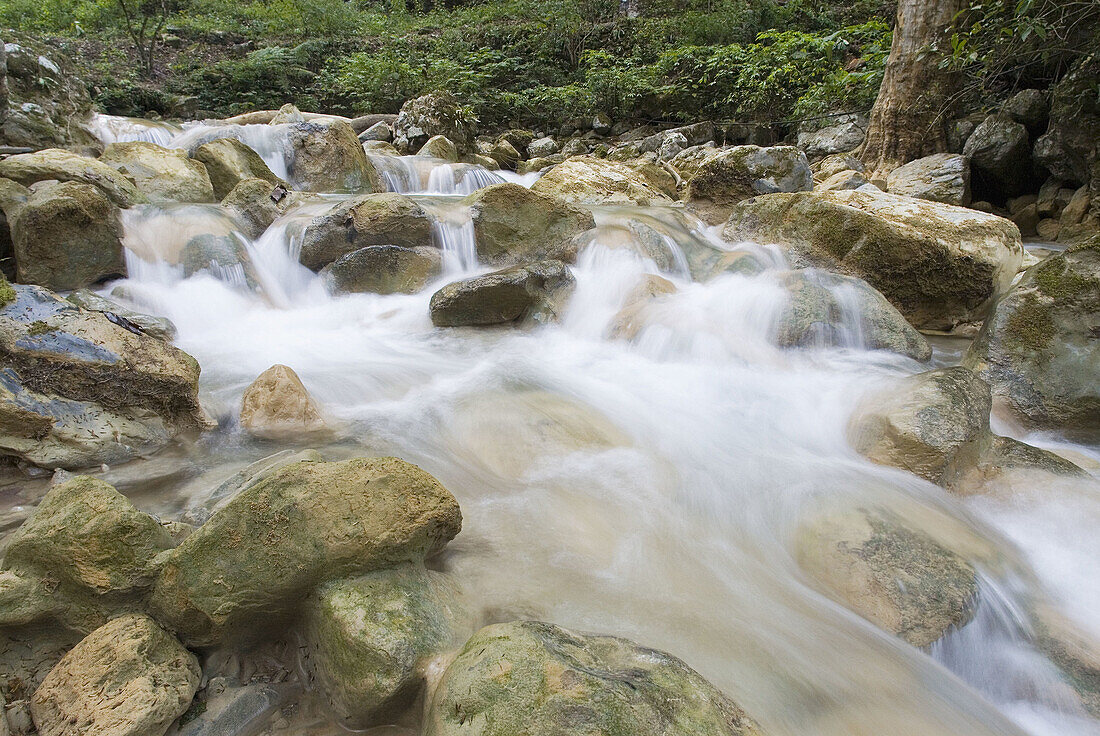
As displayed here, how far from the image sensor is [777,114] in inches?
609

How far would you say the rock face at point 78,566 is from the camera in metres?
1.74

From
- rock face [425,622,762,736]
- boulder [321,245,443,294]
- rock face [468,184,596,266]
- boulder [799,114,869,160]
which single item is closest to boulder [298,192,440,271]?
boulder [321,245,443,294]

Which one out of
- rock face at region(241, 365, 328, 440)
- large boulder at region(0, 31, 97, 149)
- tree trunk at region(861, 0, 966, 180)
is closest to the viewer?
rock face at region(241, 365, 328, 440)

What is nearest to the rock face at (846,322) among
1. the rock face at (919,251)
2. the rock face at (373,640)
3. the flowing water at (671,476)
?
the flowing water at (671,476)

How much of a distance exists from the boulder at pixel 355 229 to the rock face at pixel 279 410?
10.3 ft

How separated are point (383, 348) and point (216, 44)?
987 inches

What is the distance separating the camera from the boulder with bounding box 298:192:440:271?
634 centimetres

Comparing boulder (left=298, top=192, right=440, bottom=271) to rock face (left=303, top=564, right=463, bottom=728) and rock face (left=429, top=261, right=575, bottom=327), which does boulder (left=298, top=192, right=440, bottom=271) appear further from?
rock face (left=303, top=564, right=463, bottom=728)

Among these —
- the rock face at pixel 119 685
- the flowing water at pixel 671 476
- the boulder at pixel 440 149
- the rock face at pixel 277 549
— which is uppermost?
the boulder at pixel 440 149

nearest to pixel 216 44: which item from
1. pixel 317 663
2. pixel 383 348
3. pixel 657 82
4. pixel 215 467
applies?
pixel 657 82

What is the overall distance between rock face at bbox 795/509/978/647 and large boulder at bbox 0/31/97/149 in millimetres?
11730

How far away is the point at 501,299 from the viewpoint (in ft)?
17.8

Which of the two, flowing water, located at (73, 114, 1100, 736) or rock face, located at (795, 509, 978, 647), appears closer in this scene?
flowing water, located at (73, 114, 1100, 736)

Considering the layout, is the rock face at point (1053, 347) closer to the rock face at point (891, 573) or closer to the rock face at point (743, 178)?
the rock face at point (891, 573)
